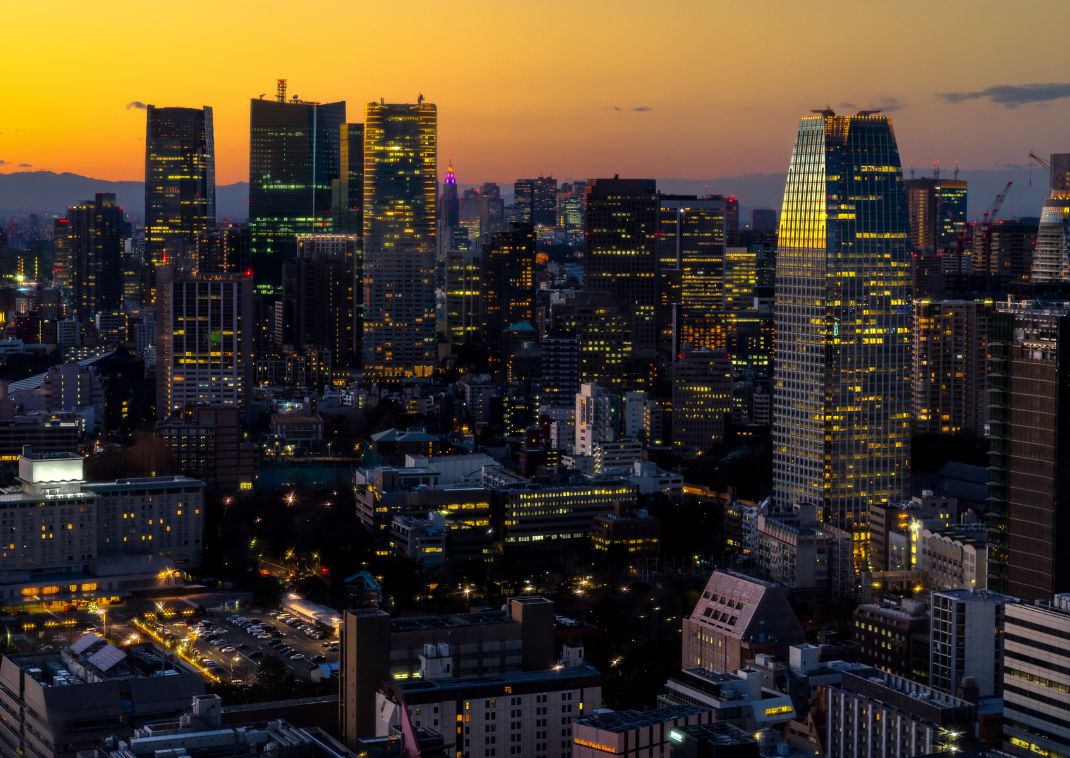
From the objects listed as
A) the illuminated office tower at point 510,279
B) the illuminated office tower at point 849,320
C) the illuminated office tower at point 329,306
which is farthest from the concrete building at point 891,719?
the illuminated office tower at point 510,279

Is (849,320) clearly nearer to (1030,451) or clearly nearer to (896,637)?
(1030,451)

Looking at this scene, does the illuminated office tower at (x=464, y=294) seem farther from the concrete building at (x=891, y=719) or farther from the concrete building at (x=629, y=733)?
the concrete building at (x=629, y=733)

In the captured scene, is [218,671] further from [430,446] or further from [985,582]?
[430,446]

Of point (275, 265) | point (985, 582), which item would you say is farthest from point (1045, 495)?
point (275, 265)

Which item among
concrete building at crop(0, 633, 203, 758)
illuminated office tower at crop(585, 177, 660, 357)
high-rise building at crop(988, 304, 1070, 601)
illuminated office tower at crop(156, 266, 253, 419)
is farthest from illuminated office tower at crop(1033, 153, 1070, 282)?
concrete building at crop(0, 633, 203, 758)

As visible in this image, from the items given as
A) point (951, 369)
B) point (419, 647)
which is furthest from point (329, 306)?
point (419, 647)

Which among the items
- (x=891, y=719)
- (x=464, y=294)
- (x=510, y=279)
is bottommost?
(x=891, y=719)
